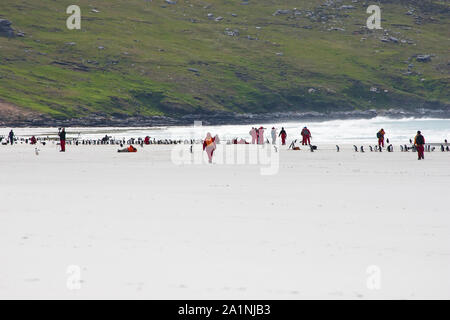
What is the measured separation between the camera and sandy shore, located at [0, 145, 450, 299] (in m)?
10.5

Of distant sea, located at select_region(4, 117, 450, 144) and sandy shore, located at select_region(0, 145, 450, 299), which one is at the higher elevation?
distant sea, located at select_region(4, 117, 450, 144)

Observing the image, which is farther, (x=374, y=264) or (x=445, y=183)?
(x=445, y=183)

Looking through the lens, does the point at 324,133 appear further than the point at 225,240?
Yes

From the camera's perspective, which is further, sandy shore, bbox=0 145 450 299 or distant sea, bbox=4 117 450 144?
distant sea, bbox=4 117 450 144

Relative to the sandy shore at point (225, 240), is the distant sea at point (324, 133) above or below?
above

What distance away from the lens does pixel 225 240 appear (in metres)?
13.8

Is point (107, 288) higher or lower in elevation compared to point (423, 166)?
lower

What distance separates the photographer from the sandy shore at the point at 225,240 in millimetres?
10508

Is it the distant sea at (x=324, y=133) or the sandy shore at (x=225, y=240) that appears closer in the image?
the sandy shore at (x=225, y=240)

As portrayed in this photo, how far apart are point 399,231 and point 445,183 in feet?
37.8

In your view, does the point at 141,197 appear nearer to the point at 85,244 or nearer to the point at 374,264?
the point at 85,244

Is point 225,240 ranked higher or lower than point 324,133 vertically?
lower
